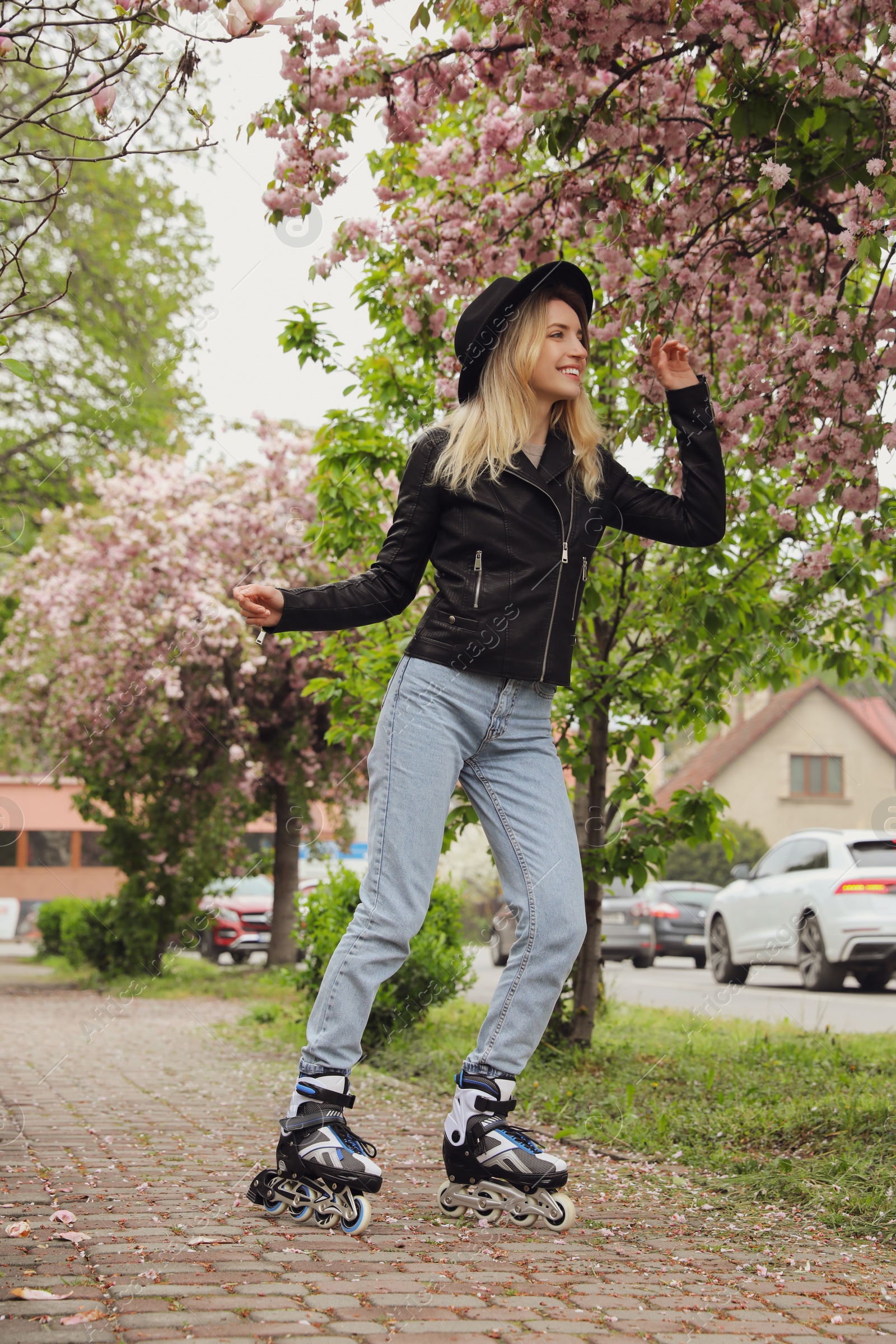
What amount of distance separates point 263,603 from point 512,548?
620mm

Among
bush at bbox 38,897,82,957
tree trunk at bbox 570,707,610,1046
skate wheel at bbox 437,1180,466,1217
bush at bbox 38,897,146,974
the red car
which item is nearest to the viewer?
skate wheel at bbox 437,1180,466,1217

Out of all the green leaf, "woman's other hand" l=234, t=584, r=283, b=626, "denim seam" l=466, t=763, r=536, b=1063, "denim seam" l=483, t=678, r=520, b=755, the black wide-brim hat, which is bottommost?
"denim seam" l=466, t=763, r=536, b=1063

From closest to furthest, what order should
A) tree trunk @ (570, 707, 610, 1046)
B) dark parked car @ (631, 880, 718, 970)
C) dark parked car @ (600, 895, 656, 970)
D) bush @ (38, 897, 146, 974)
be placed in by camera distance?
tree trunk @ (570, 707, 610, 1046) → bush @ (38, 897, 146, 974) → dark parked car @ (600, 895, 656, 970) → dark parked car @ (631, 880, 718, 970)

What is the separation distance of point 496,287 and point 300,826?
42.4ft

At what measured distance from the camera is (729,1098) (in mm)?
5164

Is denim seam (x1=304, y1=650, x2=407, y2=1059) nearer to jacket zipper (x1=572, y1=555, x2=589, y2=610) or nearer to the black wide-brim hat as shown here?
jacket zipper (x1=572, y1=555, x2=589, y2=610)

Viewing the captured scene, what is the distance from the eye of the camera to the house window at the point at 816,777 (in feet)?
117

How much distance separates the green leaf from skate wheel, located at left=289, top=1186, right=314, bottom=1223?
79.4 inches

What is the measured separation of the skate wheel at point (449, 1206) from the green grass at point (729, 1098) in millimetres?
925

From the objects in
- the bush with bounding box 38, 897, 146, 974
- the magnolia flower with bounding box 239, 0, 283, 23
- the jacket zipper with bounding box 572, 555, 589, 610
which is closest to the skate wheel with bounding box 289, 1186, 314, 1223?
the jacket zipper with bounding box 572, 555, 589, 610

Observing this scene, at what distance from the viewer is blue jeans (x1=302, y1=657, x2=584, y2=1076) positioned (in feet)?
9.91

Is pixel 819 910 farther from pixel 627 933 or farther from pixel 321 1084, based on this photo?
pixel 321 1084

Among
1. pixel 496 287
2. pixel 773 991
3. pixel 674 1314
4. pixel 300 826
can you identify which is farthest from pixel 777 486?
pixel 300 826

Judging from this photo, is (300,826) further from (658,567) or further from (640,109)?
(640,109)
